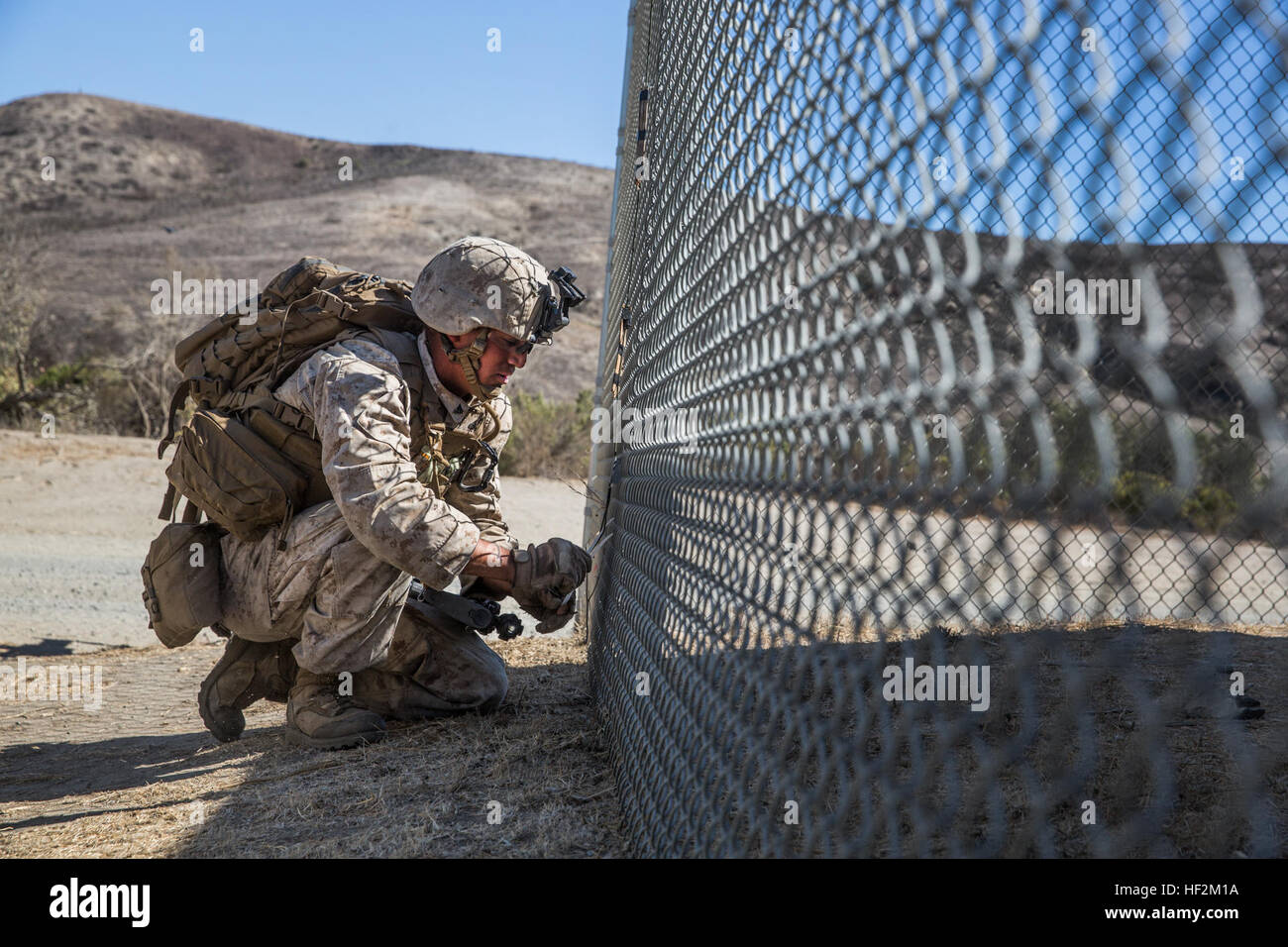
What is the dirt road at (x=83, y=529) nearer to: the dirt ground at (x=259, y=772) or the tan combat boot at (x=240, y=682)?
the dirt ground at (x=259, y=772)

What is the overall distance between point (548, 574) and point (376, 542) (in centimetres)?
50

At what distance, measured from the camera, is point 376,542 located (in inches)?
111

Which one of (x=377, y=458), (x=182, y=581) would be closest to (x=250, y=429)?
(x=182, y=581)

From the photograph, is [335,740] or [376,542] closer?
[376,542]

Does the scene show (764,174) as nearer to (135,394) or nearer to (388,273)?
(135,394)

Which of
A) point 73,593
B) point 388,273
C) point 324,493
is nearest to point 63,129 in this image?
point 388,273

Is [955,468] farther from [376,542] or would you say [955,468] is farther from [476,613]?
[476,613]

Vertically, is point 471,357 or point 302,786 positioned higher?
point 471,357

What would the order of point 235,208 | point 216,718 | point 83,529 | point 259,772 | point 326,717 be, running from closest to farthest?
point 259,772
point 326,717
point 216,718
point 83,529
point 235,208

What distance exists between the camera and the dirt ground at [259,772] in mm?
2371

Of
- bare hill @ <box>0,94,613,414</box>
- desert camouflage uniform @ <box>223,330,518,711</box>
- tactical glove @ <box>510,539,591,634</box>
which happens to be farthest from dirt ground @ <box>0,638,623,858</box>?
bare hill @ <box>0,94,613,414</box>

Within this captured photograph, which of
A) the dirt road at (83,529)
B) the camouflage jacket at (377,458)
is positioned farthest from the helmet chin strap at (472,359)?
the dirt road at (83,529)

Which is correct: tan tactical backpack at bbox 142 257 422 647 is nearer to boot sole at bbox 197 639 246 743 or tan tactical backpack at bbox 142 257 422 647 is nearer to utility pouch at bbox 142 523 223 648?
utility pouch at bbox 142 523 223 648

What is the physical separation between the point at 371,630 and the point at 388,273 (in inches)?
1183
